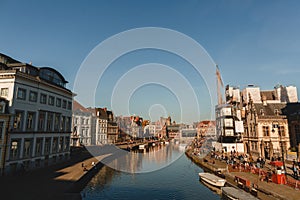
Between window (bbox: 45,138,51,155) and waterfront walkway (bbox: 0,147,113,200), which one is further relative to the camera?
window (bbox: 45,138,51,155)

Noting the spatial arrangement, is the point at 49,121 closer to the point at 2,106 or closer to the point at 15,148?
the point at 15,148

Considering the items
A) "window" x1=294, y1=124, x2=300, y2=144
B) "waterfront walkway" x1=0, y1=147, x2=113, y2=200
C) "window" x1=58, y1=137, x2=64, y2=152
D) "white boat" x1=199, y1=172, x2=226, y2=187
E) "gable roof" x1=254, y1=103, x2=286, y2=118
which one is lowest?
"white boat" x1=199, y1=172, x2=226, y2=187

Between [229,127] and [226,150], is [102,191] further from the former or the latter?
[229,127]

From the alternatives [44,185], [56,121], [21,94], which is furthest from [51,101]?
[44,185]

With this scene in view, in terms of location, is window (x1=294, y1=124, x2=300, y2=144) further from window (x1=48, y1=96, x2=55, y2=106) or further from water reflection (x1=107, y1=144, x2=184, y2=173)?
window (x1=48, y1=96, x2=55, y2=106)

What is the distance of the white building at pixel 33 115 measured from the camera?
30.2 metres

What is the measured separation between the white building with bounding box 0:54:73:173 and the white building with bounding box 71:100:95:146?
2582cm

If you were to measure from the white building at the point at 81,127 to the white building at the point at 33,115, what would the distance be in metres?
25.8

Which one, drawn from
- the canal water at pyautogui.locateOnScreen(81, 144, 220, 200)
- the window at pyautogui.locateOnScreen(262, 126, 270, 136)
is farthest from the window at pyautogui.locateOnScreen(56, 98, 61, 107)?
the window at pyautogui.locateOnScreen(262, 126, 270, 136)

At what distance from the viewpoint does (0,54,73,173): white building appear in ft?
99.1

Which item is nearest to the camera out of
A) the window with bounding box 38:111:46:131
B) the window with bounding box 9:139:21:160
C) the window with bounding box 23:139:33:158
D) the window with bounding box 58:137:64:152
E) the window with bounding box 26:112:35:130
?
the window with bounding box 9:139:21:160

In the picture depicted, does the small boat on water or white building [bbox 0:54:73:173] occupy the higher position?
white building [bbox 0:54:73:173]

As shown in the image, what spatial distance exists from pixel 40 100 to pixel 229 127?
5975cm

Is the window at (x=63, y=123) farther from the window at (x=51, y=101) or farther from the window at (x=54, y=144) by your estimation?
the window at (x=51, y=101)
